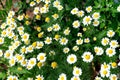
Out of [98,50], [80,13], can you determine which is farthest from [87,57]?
[80,13]

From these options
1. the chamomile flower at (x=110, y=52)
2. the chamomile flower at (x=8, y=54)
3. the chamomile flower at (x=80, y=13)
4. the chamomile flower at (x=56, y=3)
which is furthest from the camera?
the chamomile flower at (x=56, y=3)

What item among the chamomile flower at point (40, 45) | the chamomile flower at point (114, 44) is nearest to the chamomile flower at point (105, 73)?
the chamomile flower at point (114, 44)

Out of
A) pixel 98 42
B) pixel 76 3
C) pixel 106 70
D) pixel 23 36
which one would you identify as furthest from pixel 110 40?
pixel 23 36

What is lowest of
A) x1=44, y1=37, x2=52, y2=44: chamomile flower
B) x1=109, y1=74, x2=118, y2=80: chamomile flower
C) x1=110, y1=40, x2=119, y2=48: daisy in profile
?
x1=109, y1=74, x2=118, y2=80: chamomile flower

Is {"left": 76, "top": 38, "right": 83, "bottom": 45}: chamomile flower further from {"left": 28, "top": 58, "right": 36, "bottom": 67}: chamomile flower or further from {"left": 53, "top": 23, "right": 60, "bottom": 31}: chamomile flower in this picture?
{"left": 28, "top": 58, "right": 36, "bottom": 67}: chamomile flower

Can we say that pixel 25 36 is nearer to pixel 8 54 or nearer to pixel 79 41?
pixel 8 54

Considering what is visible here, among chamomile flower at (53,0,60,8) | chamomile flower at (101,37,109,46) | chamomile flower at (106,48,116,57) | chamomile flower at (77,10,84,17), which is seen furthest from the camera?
chamomile flower at (53,0,60,8)

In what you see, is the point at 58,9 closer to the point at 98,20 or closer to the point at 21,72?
the point at 98,20

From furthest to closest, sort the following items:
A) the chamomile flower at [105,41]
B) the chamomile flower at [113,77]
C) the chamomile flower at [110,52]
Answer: the chamomile flower at [105,41] < the chamomile flower at [110,52] < the chamomile flower at [113,77]

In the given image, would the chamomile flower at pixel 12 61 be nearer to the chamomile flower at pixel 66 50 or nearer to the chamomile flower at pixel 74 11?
the chamomile flower at pixel 66 50

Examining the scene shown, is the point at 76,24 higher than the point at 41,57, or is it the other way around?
the point at 76,24

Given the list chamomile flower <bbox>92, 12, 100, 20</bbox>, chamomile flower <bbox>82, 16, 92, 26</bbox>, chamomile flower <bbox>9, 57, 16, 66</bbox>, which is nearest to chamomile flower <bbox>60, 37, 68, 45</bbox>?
chamomile flower <bbox>82, 16, 92, 26</bbox>
